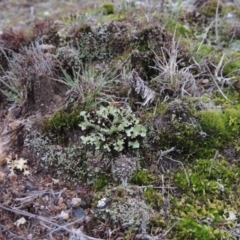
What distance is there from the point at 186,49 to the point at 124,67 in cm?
50

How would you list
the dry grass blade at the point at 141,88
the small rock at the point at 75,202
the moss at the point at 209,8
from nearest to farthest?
the small rock at the point at 75,202, the dry grass blade at the point at 141,88, the moss at the point at 209,8

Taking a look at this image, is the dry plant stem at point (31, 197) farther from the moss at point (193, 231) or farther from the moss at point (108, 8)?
the moss at point (108, 8)

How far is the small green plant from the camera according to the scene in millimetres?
2258

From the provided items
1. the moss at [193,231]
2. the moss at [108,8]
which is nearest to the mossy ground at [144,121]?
the moss at [193,231]

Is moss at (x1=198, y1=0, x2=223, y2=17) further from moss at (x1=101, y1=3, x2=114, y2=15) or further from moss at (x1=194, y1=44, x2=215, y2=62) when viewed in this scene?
moss at (x1=101, y1=3, x2=114, y2=15)

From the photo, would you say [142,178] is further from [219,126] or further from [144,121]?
[219,126]

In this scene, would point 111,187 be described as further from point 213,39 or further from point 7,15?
point 7,15

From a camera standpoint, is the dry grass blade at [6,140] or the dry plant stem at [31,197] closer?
the dry plant stem at [31,197]

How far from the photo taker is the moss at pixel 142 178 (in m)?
2.19

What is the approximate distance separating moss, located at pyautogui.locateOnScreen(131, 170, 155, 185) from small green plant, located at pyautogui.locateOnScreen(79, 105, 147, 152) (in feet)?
0.53

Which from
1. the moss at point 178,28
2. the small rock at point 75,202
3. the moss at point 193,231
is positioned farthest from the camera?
the moss at point 178,28

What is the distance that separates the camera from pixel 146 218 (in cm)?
199

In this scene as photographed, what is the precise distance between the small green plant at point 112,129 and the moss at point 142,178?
0.16 metres

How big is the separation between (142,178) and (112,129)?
333 millimetres
